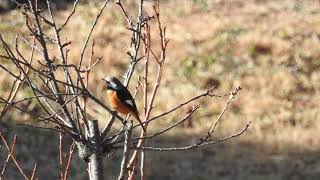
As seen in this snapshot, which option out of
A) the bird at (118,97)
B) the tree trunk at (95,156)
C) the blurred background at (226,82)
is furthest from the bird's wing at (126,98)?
the blurred background at (226,82)

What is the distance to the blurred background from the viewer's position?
25.8ft

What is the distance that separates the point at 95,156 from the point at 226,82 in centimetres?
853

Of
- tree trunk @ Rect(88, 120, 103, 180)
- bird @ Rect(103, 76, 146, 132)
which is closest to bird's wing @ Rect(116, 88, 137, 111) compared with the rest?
bird @ Rect(103, 76, 146, 132)

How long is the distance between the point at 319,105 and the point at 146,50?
314 inches

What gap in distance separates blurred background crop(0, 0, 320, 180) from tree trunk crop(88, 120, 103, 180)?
4.61 metres

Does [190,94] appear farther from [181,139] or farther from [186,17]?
[186,17]

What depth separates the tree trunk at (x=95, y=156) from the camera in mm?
1701

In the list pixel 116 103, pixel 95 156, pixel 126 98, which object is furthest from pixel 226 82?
pixel 95 156

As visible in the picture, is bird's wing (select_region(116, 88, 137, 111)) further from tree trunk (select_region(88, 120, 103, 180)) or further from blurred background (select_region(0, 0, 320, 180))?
blurred background (select_region(0, 0, 320, 180))

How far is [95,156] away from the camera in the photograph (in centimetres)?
172

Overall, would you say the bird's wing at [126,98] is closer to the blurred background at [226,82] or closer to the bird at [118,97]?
the bird at [118,97]

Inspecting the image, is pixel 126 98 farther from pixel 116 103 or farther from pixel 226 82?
pixel 226 82

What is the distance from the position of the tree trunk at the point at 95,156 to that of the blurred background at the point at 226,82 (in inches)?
182

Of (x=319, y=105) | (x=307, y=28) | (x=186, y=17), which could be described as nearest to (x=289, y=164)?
(x=319, y=105)
